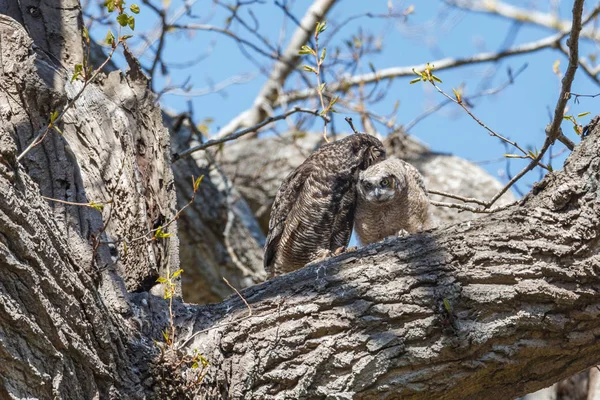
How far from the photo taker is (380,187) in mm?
4414

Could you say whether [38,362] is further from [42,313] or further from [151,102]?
[151,102]

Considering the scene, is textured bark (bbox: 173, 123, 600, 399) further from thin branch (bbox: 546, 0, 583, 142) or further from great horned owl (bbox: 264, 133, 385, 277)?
great horned owl (bbox: 264, 133, 385, 277)

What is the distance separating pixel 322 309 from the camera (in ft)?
8.92

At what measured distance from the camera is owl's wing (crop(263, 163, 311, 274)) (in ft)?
15.6

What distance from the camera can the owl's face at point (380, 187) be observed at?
4.39 meters

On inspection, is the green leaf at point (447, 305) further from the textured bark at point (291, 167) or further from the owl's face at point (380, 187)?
the textured bark at point (291, 167)

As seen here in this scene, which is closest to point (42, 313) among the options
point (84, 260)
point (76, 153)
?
point (84, 260)

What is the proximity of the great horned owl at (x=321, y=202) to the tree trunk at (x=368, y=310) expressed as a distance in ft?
5.65

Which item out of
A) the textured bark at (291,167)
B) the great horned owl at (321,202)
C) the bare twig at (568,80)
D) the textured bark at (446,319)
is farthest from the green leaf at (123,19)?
the textured bark at (291,167)

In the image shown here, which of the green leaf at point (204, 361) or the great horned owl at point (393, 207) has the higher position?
the great horned owl at point (393, 207)

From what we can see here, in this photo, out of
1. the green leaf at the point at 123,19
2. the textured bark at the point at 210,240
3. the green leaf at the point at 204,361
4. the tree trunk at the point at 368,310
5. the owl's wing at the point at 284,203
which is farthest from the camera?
the textured bark at the point at 210,240

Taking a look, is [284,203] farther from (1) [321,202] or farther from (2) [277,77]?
(2) [277,77]

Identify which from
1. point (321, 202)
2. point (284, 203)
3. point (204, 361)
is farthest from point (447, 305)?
point (284, 203)

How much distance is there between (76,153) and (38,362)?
121cm
